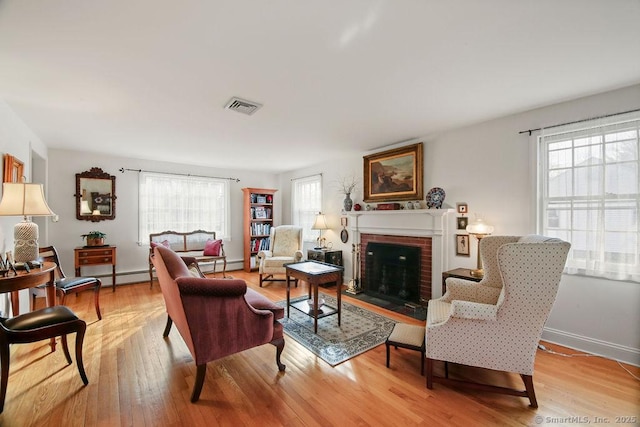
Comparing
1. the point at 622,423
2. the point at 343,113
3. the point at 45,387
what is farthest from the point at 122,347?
the point at 622,423

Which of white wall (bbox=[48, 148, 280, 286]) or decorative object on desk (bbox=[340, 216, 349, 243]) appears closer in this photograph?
white wall (bbox=[48, 148, 280, 286])

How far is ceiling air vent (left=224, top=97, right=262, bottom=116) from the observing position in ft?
8.36

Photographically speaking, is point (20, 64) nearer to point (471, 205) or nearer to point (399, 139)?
point (399, 139)

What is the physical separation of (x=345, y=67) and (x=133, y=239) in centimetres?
497

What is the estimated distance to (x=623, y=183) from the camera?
232cm

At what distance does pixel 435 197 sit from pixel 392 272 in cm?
133

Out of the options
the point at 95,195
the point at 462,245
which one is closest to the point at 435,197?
the point at 462,245

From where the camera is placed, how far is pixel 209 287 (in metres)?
1.81

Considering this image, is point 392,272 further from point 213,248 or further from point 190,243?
point 190,243

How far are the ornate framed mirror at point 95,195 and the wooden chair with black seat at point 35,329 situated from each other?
128 inches

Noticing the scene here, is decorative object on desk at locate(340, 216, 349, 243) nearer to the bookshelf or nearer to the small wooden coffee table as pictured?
the small wooden coffee table

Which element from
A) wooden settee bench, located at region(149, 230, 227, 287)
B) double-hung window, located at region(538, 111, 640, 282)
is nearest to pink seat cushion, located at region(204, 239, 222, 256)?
wooden settee bench, located at region(149, 230, 227, 287)

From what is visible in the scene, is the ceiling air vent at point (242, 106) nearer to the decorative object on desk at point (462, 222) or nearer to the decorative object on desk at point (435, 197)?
the decorative object on desk at point (435, 197)

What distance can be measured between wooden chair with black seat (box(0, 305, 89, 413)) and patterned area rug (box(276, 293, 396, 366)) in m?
1.76
